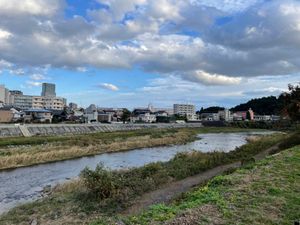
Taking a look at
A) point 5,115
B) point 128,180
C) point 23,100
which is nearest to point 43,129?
point 5,115

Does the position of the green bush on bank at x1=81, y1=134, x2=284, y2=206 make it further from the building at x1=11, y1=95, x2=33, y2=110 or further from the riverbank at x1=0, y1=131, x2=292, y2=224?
the building at x1=11, y1=95, x2=33, y2=110

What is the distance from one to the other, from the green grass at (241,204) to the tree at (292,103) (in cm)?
1808

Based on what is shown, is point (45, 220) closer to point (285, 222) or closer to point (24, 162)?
point (285, 222)

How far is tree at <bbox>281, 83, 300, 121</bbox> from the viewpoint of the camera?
28.7 m

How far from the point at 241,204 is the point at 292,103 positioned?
22933mm

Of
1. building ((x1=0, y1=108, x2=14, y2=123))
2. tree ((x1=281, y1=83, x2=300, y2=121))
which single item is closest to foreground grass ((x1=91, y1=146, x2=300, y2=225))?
tree ((x1=281, y1=83, x2=300, y2=121))

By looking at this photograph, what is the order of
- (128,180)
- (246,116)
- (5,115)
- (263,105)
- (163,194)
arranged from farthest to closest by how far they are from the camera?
(263,105) → (246,116) → (5,115) → (128,180) → (163,194)

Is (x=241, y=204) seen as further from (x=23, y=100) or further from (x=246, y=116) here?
(x=23, y=100)

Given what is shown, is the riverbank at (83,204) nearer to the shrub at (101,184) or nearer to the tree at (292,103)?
the shrub at (101,184)

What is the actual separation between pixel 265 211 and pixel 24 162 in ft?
81.0

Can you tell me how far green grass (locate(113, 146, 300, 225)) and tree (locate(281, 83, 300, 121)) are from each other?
18.1 meters

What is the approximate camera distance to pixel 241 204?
8234mm

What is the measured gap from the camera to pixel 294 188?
9.95 metres

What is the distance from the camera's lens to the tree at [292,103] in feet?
94.2
